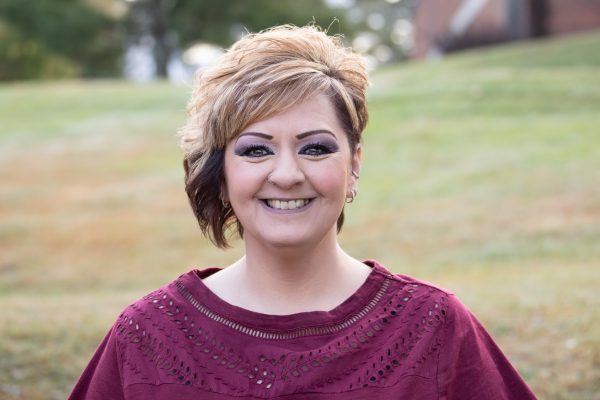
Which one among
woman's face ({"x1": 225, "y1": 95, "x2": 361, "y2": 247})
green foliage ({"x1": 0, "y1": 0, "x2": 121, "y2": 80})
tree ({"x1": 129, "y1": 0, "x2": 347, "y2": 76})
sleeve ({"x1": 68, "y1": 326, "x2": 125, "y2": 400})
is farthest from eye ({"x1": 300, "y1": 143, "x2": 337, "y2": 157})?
green foliage ({"x1": 0, "y1": 0, "x2": 121, "y2": 80})

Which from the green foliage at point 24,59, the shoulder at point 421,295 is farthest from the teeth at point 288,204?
the green foliage at point 24,59

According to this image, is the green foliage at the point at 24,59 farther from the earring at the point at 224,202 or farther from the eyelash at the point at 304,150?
the eyelash at the point at 304,150

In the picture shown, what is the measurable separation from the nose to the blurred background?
1.78 ft

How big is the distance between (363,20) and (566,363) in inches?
1836

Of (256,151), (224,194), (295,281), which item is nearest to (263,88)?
(256,151)

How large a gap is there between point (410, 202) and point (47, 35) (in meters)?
26.3

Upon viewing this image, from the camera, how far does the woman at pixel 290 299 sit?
2545mm

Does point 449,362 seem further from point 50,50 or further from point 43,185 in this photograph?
point 50,50

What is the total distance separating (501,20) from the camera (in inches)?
1126

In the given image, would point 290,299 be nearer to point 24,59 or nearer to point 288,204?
point 288,204

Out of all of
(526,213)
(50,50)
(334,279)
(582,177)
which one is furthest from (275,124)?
(50,50)

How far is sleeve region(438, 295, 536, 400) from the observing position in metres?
2.57

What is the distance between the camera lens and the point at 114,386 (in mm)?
2658

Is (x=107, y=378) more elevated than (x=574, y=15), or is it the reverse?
(x=574, y=15)
